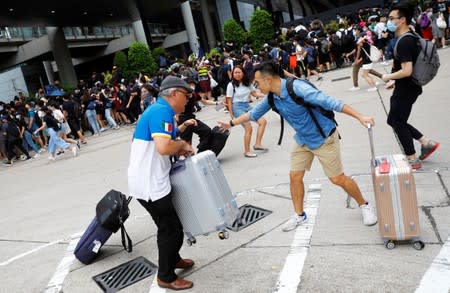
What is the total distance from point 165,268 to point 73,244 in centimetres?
222

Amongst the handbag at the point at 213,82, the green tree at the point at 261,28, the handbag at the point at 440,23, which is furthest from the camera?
the green tree at the point at 261,28

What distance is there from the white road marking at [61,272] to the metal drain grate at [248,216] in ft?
5.98

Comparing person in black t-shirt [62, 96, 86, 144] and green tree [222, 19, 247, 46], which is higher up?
green tree [222, 19, 247, 46]

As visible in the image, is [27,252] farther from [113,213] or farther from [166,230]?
[166,230]

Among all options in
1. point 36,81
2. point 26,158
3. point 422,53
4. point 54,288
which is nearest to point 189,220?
point 54,288

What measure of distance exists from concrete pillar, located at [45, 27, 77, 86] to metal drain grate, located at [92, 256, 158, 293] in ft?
107

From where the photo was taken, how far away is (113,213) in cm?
443

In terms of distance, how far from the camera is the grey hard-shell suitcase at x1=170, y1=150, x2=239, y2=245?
3467 millimetres

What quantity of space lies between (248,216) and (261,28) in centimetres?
1996

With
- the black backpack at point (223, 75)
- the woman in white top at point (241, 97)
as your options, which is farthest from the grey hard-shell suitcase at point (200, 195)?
the black backpack at point (223, 75)

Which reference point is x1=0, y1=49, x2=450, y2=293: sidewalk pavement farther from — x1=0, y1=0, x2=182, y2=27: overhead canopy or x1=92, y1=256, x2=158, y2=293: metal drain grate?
x1=0, y1=0, x2=182, y2=27: overhead canopy

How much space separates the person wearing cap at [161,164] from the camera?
132 inches

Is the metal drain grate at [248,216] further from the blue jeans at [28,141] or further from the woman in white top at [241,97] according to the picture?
the blue jeans at [28,141]

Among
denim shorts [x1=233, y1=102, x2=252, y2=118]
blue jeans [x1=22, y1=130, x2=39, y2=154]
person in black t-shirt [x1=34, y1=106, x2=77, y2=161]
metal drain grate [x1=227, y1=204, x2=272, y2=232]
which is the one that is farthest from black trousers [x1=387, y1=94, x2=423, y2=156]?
blue jeans [x1=22, y1=130, x2=39, y2=154]
